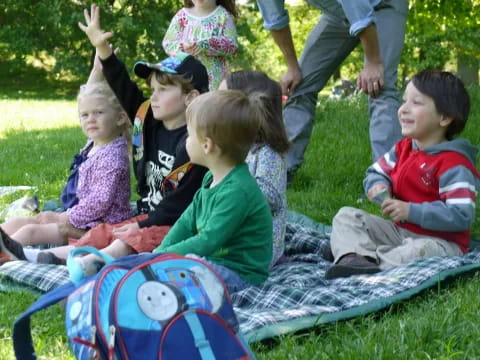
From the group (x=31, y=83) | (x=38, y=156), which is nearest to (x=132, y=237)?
(x=38, y=156)

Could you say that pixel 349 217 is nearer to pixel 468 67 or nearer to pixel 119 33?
pixel 468 67

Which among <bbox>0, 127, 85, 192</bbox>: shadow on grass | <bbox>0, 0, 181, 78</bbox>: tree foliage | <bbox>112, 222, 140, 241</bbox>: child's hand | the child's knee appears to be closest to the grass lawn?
<bbox>0, 127, 85, 192</bbox>: shadow on grass

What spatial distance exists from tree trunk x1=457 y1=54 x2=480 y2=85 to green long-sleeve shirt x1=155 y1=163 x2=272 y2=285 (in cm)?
1776

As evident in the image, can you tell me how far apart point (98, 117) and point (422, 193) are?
2.00 metres

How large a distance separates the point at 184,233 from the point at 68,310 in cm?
134

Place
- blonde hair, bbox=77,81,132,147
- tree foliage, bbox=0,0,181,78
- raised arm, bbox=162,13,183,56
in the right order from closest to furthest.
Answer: blonde hair, bbox=77,81,132,147 < raised arm, bbox=162,13,183,56 < tree foliage, bbox=0,0,181,78

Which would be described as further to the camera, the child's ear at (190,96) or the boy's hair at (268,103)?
the child's ear at (190,96)

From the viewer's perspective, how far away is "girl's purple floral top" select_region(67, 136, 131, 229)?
4.76 metres

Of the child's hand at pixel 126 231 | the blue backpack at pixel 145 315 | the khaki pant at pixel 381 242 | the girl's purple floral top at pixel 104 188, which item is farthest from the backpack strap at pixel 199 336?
the girl's purple floral top at pixel 104 188

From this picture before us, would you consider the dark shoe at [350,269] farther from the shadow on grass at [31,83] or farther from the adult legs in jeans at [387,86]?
the shadow on grass at [31,83]

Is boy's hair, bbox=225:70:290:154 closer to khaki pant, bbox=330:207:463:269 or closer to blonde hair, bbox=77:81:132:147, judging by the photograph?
khaki pant, bbox=330:207:463:269

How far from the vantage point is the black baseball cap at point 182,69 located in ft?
14.8

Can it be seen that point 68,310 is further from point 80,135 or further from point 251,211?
point 80,135

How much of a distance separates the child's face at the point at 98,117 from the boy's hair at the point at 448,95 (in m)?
1.86
